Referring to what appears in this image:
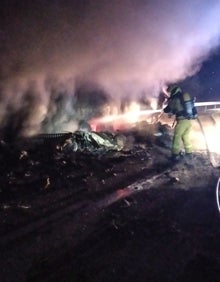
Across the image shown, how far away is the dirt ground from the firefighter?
423 mm

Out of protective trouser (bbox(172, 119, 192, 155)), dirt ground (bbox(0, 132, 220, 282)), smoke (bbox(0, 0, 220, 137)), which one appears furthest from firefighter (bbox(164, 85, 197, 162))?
smoke (bbox(0, 0, 220, 137))

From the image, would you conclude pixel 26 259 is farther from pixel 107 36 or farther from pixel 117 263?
pixel 107 36

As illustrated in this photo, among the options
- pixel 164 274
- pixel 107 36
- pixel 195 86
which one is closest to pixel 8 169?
pixel 164 274

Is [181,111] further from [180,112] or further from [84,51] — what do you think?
Answer: [84,51]

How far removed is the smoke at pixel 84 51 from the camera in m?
9.89

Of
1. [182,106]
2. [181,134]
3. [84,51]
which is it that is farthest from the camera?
[84,51]

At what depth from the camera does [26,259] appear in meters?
4.23

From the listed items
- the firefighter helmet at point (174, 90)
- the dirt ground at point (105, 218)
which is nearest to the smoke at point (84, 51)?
the dirt ground at point (105, 218)

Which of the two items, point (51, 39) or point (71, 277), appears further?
point (51, 39)

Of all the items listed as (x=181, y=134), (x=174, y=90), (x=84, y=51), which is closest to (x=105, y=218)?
(x=181, y=134)

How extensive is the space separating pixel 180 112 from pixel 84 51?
4963 millimetres

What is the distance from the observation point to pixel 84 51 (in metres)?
11.6

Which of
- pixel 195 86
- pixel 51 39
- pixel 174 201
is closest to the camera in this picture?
pixel 174 201

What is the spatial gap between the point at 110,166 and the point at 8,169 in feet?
7.24
